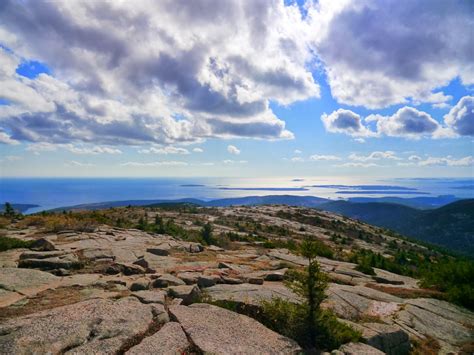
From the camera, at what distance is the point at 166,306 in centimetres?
845

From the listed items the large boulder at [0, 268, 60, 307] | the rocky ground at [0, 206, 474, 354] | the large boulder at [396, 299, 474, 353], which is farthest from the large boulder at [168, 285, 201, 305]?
the large boulder at [396, 299, 474, 353]

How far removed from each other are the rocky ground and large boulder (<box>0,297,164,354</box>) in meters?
0.02

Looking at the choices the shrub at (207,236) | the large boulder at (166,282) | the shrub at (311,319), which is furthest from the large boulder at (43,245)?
the shrub at (207,236)

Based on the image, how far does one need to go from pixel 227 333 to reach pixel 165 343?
1.48m

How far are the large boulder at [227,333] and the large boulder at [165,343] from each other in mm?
212

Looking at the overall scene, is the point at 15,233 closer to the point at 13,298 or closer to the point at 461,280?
the point at 13,298

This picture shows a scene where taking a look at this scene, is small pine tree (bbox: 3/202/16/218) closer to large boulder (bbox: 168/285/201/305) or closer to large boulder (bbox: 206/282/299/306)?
large boulder (bbox: 168/285/201/305)

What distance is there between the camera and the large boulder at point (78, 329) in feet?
18.8

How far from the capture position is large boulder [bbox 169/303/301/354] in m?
6.46

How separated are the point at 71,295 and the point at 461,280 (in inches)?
710

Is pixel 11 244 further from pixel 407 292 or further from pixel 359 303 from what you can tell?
pixel 407 292

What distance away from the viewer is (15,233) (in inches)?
750

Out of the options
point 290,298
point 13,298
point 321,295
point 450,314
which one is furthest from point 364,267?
point 13,298

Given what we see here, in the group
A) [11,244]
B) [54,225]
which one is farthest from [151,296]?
[54,225]
